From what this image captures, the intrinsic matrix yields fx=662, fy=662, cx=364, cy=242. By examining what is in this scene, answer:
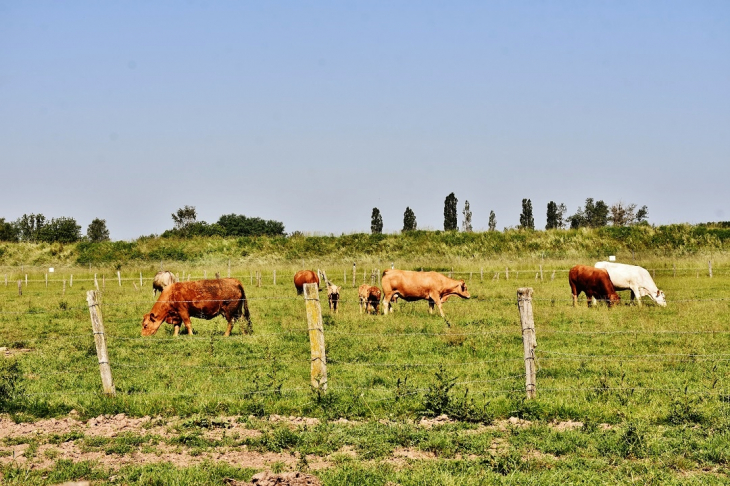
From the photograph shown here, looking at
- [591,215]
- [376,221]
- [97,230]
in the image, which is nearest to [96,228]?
[97,230]

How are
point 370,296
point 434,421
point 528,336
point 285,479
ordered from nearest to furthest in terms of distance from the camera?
1. point 285,479
2. point 434,421
3. point 528,336
4. point 370,296

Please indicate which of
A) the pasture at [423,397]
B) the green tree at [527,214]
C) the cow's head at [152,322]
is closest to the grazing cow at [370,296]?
the pasture at [423,397]

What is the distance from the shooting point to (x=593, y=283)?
24.3 m

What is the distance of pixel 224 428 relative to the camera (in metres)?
8.76

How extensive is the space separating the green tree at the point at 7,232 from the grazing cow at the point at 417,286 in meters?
89.7

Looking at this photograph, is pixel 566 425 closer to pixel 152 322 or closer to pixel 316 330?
pixel 316 330

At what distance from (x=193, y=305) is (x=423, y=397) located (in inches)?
378

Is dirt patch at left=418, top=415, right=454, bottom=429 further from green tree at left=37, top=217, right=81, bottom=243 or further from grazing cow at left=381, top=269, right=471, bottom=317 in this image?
green tree at left=37, top=217, right=81, bottom=243

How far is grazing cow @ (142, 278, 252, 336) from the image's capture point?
685 inches

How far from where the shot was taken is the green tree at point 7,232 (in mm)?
95688

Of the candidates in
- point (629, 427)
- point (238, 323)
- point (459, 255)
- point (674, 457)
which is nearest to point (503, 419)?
point (629, 427)

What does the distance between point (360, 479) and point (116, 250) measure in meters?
60.3

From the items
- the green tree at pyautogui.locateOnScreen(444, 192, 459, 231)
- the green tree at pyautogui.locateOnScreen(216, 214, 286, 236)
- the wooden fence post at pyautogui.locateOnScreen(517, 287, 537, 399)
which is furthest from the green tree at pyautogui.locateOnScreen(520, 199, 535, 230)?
the wooden fence post at pyautogui.locateOnScreen(517, 287, 537, 399)

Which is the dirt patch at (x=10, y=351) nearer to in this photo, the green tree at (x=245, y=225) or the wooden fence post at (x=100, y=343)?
the wooden fence post at (x=100, y=343)
